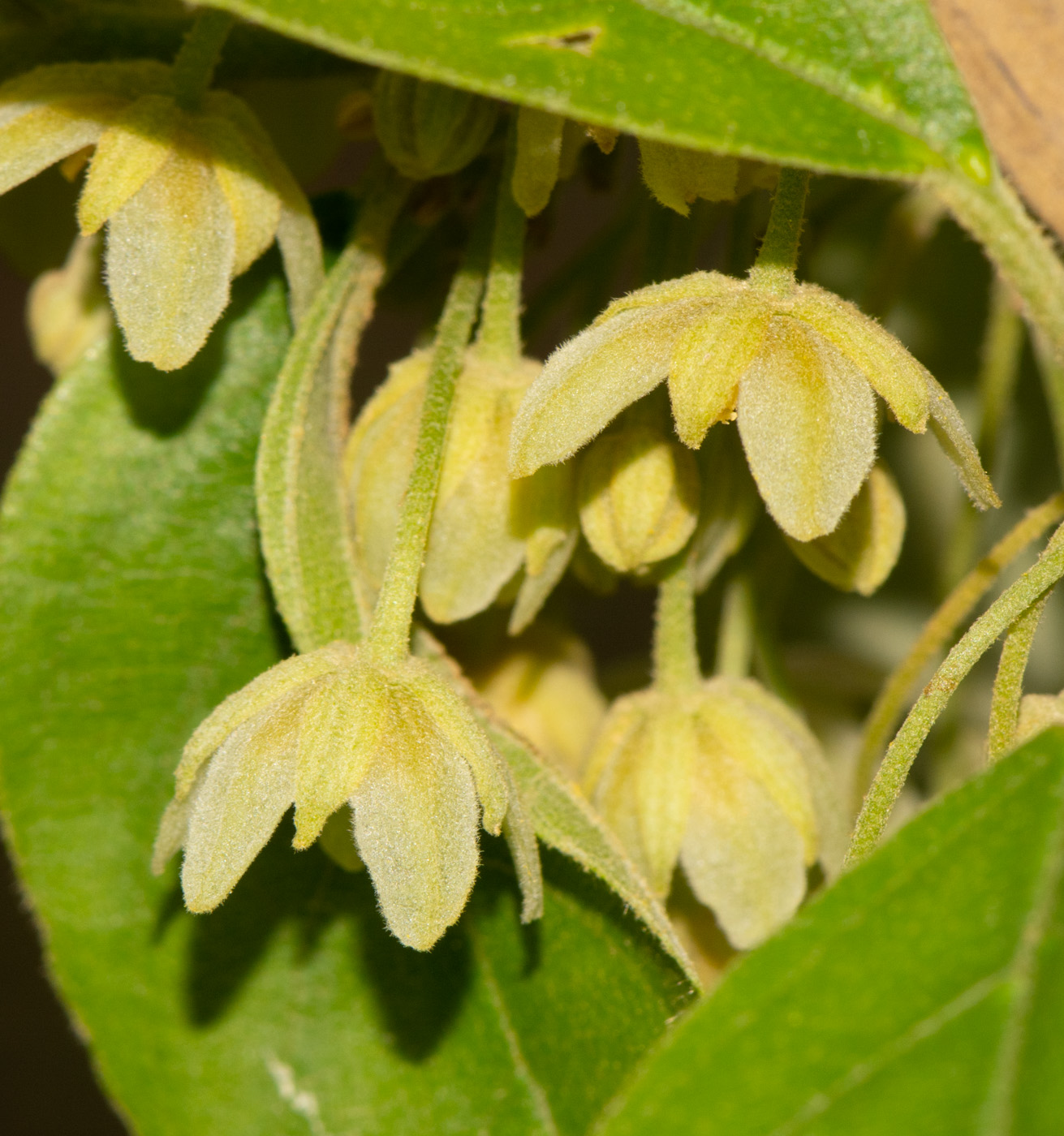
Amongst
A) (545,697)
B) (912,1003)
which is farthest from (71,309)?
(912,1003)

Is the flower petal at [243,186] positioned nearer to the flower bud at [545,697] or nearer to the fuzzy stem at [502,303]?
the fuzzy stem at [502,303]

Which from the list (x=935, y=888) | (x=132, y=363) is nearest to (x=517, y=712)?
(x=132, y=363)

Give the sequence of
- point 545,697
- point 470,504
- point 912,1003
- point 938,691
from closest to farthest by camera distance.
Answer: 1. point 912,1003
2. point 938,691
3. point 470,504
4. point 545,697

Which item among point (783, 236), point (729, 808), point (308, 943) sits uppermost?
point (783, 236)

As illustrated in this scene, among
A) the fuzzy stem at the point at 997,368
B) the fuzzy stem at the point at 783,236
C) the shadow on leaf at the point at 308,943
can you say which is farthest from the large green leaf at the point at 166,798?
the fuzzy stem at the point at 997,368

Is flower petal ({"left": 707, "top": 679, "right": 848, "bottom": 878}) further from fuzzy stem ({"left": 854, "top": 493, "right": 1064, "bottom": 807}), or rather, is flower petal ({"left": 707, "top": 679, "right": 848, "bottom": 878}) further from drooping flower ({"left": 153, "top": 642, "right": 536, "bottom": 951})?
drooping flower ({"left": 153, "top": 642, "right": 536, "bottom": 951})

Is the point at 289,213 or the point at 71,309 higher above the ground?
the point at 289,213

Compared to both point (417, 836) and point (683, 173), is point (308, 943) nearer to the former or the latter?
point (417, 836)
